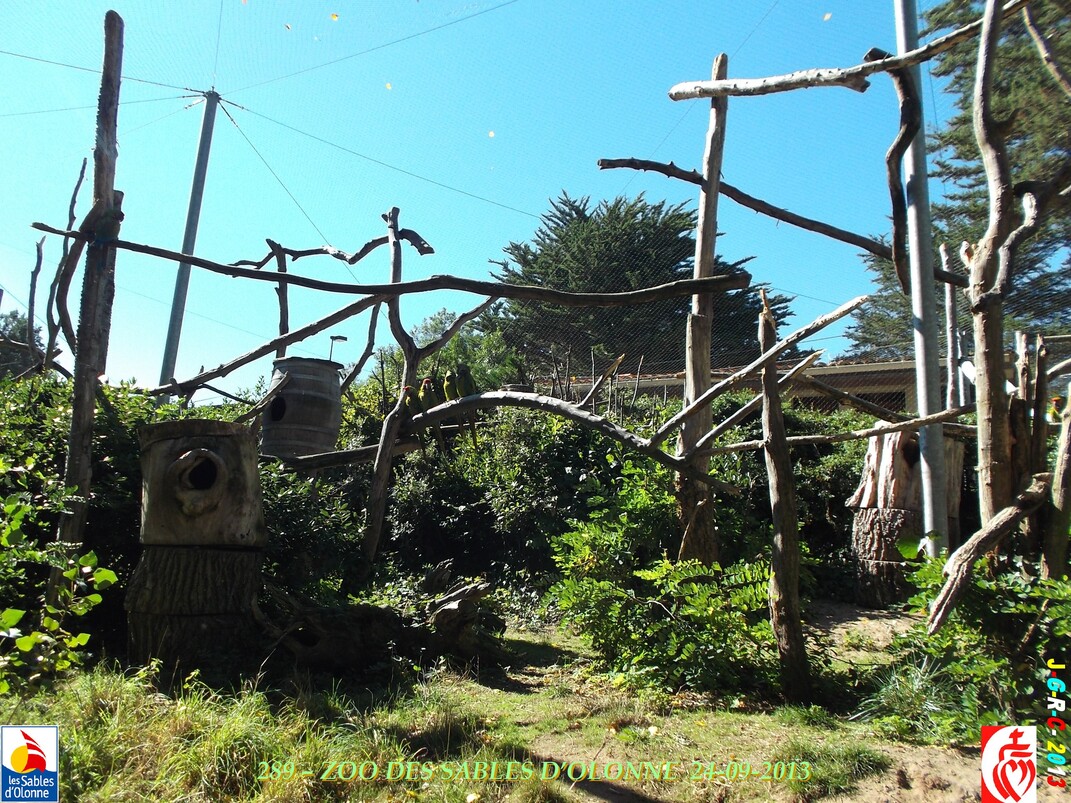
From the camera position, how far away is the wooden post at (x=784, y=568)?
4.04m

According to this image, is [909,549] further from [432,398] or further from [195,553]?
[432,398]

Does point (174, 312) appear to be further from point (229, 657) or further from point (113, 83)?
point (229, 657)

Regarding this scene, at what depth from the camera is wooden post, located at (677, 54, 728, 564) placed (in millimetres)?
4945

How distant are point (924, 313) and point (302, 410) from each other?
5298 mm

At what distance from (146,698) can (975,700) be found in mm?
3610

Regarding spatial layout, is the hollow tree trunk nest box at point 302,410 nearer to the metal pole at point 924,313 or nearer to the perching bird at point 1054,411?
the metal pole at point 924,313

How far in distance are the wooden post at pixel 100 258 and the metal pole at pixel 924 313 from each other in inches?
194

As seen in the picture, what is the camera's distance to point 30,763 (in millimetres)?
2824

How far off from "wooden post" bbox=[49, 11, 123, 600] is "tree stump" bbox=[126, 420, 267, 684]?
506 millimetres

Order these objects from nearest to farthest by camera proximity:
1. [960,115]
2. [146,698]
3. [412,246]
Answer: [146,698]
[412,246]
[960,115]

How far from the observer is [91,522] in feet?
17.6

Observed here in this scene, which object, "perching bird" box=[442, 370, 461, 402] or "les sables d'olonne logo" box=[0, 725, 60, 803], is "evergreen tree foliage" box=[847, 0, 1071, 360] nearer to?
"perching bird" box=[442, 370, 461, 402]

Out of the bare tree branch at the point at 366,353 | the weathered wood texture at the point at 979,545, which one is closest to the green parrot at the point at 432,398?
the bare tree branch at the point at 366,353

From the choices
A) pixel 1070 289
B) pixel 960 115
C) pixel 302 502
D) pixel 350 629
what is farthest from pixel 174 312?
pixel 960 115
